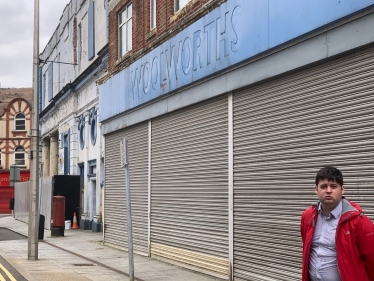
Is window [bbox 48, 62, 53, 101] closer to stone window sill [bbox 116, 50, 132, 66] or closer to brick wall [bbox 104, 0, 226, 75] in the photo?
brick wall [bbox 104, 0, 226, 75]

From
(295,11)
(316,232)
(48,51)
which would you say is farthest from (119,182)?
(48,51)

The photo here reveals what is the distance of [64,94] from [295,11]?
2490 cm

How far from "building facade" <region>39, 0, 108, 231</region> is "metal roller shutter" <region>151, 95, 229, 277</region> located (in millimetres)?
8388

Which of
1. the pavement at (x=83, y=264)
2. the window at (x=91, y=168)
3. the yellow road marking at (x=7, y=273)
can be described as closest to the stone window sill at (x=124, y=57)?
the pavement at (x=83, y=264)

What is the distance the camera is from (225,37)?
11914 millimetres

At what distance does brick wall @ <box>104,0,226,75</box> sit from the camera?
1373 cm

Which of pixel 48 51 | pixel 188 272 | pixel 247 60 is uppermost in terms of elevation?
pixel 48 51

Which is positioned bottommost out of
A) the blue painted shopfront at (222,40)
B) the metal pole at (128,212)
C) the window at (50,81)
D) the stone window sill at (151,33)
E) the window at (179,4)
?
the metal pole at (128,212)

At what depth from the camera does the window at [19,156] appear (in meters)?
57.9

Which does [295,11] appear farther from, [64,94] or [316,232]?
[64,94]

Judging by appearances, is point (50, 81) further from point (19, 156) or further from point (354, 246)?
point (354, 246)

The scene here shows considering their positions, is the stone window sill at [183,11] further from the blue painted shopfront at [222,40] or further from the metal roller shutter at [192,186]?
the metal roller shutter at [192,186]

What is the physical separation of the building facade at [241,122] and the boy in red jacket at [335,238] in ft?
11.4

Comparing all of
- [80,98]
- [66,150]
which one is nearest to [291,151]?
[80,98]
